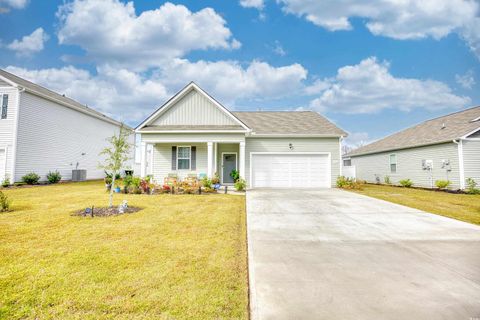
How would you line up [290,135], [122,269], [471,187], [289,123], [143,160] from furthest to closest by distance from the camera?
[289,123] < [290,135] < [143,160] < [471,187] < [122,269]

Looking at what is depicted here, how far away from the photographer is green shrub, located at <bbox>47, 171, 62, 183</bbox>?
15.9 m

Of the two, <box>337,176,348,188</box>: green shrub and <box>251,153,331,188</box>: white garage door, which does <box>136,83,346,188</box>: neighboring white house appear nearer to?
<box>251,153,331,188</box>: white garage door

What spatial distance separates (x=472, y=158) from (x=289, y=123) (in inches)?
458

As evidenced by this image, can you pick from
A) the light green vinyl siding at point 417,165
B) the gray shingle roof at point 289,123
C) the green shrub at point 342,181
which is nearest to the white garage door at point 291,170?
the green shrub at point 342,181

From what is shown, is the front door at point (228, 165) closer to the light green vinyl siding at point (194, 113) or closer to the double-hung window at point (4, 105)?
the light green vinyl siding at point (194, 113)

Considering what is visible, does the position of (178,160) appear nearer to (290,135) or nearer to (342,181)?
(290,135)

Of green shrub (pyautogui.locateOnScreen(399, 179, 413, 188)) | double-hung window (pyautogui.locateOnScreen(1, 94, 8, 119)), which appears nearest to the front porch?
double-hung window (pyautogui.locateOnScreen(1, 94, 8, 119))

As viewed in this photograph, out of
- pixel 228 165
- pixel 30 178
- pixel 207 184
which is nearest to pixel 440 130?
pixel 228 165

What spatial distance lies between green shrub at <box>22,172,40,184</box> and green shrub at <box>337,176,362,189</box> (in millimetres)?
20517

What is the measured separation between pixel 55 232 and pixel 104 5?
46.0 feet

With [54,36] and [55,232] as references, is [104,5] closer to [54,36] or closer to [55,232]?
[54,36]

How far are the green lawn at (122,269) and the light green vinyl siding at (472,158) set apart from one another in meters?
16.3

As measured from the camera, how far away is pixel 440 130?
54.4ft

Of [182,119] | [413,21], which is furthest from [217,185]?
[413,21]
